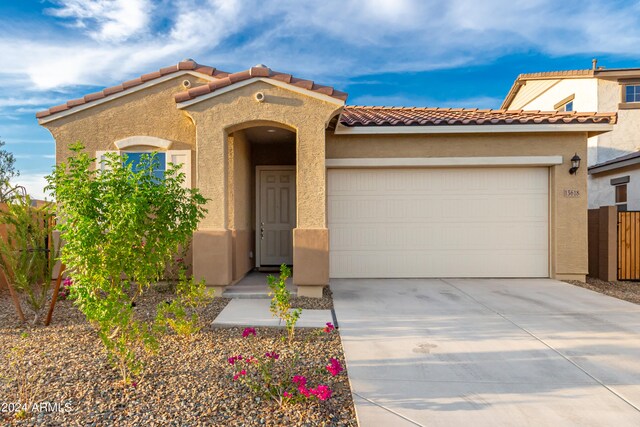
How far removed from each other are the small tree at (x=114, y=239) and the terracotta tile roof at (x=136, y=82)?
14.0ft

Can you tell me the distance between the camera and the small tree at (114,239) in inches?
146

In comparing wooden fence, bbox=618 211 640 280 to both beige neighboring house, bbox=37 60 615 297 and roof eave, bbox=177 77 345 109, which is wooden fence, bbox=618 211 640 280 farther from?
roof eave, bbox=177 77 345 109

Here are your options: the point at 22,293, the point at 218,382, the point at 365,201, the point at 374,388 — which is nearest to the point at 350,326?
the point at 374,388

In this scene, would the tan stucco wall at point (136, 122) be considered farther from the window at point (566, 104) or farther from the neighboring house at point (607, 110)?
the window at point (566, 104)

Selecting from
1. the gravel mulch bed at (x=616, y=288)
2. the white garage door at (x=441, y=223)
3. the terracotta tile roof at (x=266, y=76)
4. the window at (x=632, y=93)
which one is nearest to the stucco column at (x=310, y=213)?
the terracotta tile roof at (x=266, y=76)

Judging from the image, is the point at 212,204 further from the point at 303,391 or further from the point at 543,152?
the point at 543,152

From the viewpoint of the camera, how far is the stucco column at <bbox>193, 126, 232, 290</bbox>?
6.87m

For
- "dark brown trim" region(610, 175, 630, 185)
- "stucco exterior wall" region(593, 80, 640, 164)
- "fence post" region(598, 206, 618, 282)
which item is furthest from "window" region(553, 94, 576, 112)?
"fence post" region(598, 206, 618, 282)

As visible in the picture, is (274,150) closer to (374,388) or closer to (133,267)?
(133,267)

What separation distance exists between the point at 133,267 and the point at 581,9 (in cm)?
1338

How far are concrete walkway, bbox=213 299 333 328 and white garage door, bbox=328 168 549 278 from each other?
9.44 feet

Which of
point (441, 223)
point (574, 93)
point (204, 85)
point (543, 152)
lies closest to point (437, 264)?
point (441, 223)

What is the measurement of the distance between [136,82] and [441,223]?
740cm

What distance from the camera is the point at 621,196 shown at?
40.0ft
